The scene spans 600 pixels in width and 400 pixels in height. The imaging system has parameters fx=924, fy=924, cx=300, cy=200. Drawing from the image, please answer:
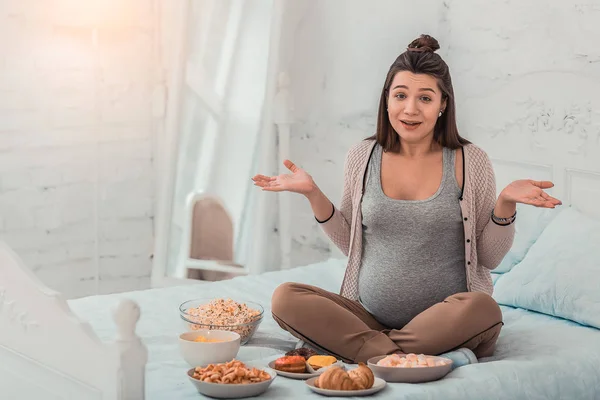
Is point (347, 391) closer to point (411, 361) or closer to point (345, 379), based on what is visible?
point (345, 379)

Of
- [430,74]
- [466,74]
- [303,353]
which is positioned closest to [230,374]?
[303,353]

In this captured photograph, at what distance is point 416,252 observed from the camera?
2420 mm

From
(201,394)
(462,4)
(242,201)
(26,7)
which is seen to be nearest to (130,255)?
(242,201)

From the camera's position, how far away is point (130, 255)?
4227mm

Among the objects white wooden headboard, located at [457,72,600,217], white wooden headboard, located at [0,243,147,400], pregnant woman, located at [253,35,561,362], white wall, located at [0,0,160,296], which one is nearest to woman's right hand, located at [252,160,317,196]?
pregnant woman, located at [253,35,561,362]

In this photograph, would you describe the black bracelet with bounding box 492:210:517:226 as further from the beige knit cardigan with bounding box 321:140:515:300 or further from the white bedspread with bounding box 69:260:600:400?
the white bedspread with bounding box 69:260:600:400

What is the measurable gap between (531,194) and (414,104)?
40 cm

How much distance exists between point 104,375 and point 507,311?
54.4 inches

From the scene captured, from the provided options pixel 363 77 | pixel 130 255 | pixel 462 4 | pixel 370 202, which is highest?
pixel 462 4

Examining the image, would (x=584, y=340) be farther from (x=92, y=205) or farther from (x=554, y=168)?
(x=92, y=205)

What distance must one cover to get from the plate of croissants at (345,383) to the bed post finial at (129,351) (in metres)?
0.41

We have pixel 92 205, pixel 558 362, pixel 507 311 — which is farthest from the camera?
pixel 92 205

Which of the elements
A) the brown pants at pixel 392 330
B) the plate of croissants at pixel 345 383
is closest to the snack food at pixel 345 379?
the plate of croissants at pixel 345 383

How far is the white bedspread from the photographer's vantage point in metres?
2.05
